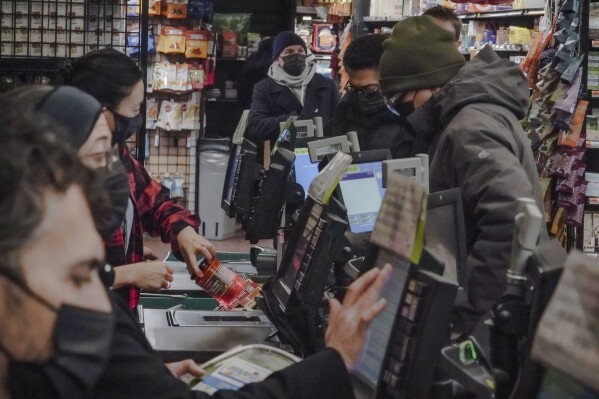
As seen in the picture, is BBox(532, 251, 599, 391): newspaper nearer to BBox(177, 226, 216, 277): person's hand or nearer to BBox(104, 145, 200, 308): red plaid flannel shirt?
BBox(177, 226, 216, 277): person's hand

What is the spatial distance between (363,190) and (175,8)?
6286mm

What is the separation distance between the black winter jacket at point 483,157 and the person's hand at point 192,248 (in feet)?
2.57

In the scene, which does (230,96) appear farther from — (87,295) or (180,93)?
(87,295)

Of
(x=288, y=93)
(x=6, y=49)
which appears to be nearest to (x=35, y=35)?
(x=6, y=49)

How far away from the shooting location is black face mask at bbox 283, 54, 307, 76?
286 inches

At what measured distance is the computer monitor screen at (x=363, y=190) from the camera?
3145 millimetres

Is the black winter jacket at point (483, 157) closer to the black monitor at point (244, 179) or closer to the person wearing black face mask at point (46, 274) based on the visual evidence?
the person wearing black face mask at point (46, 274)

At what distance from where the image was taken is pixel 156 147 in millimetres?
9195

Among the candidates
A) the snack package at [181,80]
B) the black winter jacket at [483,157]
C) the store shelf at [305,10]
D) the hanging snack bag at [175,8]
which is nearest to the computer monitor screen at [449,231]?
the black winter jacket at [483,157]

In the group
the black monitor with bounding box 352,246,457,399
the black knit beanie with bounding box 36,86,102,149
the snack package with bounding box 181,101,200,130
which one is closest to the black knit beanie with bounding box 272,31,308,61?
the snack package with bounding box 181,101,200,130

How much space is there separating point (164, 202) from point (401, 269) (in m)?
2.21

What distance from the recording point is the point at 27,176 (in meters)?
1.30

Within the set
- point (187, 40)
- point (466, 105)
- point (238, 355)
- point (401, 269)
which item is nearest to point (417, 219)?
point (401, 269)

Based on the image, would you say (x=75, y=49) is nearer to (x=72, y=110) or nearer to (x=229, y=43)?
(x=72, y=110)
